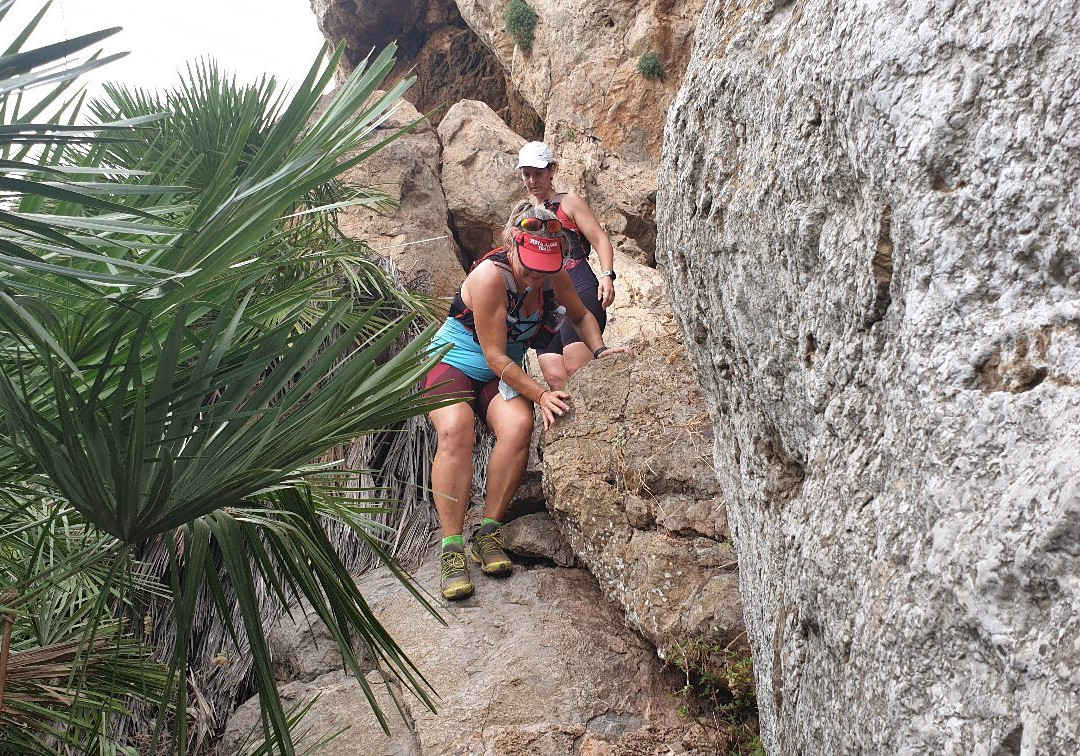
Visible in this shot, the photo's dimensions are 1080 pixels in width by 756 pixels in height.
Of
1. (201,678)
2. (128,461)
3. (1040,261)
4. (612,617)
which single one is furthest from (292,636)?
(1040,261)

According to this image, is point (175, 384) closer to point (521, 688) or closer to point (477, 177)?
point (521, 688)

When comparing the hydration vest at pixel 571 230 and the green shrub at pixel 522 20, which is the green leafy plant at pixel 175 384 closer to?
the hydration vest at pixel 571 230

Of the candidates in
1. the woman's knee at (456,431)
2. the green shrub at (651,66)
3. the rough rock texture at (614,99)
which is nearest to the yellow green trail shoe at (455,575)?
the woman's knee at (456,431)

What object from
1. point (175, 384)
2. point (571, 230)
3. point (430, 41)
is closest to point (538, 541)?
point (571, 230)

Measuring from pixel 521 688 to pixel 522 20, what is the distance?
23.6 ft

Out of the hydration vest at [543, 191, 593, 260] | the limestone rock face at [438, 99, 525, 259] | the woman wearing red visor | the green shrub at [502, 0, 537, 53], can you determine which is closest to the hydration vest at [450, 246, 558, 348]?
the woman wearing red visor

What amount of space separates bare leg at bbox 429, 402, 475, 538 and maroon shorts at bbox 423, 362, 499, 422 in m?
0.08

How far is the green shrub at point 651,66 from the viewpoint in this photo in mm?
8156

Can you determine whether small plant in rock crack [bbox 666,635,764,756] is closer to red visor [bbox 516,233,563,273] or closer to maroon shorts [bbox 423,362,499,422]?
maroon shorts [bbox 423,362,499,422]

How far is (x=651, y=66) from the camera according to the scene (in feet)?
26.8

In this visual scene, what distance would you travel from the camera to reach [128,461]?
1676mm

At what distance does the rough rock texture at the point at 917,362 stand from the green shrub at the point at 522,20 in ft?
24.8

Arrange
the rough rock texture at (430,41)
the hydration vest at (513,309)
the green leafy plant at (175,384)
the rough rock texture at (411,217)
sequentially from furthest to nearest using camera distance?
the rough rock texture at (430,41) < the rough rock texture at (411,217) < the hydration vest at (513,309) < the green leafy plant at (175,384)

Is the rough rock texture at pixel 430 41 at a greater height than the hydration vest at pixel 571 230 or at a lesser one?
greater
